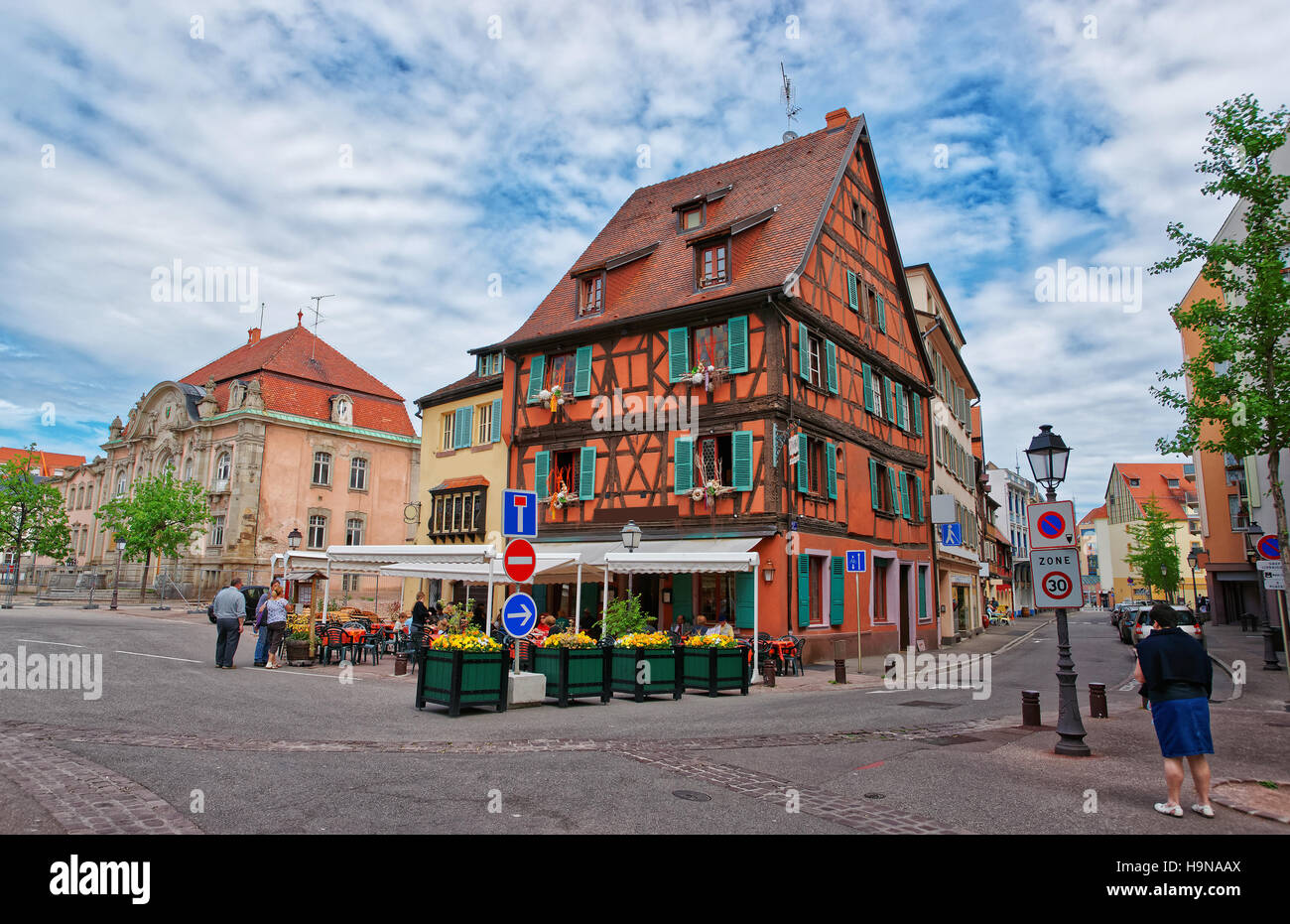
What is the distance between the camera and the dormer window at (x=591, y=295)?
2466 cm

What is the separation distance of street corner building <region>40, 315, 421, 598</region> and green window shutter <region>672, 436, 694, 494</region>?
27400 mm

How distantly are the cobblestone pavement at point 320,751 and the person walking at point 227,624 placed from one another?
6545 mm

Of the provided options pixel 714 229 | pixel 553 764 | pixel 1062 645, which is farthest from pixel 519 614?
pixel 714 229

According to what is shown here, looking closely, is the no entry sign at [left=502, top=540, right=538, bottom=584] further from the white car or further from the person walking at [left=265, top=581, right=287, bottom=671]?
the person walking at [left=265, top=581, right=287, bottom=671]

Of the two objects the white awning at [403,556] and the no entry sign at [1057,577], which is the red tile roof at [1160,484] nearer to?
the white awning at [403,556]

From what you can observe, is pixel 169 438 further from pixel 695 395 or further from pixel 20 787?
pixel 20 787

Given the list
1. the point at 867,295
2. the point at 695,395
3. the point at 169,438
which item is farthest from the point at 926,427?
the point at 169,438

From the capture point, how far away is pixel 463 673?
10.9 m

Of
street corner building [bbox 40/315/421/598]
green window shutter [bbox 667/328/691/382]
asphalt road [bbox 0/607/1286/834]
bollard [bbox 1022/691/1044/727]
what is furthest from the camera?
street corner building [bbox 40/315/421/598]

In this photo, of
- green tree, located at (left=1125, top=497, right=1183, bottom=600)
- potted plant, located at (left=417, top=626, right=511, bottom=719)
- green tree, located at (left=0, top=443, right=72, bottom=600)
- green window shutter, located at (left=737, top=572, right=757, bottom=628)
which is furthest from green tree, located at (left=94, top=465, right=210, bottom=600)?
green tree, located at (left=1125, top=497, right=1183, bottom=600)

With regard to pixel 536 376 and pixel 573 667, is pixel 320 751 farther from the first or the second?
pixel 536 376

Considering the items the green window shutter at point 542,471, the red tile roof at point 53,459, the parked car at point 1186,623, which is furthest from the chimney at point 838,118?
the red tile roof at point 53,459

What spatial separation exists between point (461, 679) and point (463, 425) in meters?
18.6

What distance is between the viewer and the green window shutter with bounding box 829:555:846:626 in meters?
21.3
